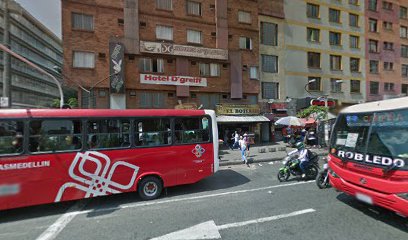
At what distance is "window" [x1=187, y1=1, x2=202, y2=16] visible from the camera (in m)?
21.6

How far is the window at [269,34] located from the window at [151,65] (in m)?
11.8

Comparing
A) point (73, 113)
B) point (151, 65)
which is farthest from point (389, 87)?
point (73, 113)

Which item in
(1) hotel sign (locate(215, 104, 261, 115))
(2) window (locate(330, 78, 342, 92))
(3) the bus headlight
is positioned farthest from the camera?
(2) window (locate(330, 78, 342, 92))

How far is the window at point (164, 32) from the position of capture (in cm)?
2042

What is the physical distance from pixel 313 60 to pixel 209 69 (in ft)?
45.8

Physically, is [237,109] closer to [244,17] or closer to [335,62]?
[244,17]

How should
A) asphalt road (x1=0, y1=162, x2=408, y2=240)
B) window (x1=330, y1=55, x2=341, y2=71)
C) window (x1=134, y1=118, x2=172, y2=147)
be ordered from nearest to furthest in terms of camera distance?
1. asphalt road (x1=0, y1=162, x2=408, y2=240)
2. window (x1=134, y1=118, x2=172, y2=147)
3. window (x1=330, y1=55, x2=341, y2=71)

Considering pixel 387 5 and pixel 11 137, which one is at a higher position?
pixel 387 5

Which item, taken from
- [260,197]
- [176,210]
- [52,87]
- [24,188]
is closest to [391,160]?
[260,197]

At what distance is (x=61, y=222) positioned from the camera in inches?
217

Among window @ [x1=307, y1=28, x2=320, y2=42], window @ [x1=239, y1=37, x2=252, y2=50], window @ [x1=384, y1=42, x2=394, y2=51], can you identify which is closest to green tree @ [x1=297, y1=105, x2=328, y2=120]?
window @ [x1=239, y1=37, x2=252, y2=50]

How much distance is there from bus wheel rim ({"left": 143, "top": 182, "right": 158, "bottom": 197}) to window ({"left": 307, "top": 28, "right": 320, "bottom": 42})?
89.4 ft

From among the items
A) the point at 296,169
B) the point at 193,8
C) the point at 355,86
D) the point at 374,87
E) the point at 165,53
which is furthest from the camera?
the point at 374,87

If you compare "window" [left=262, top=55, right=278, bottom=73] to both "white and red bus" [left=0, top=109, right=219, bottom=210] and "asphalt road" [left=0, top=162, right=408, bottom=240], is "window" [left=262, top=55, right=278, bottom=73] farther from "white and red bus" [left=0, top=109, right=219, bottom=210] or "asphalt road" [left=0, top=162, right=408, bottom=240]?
"asphalt road" [left=0, top=162, right=408, bottom=240]
